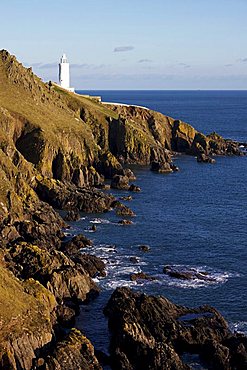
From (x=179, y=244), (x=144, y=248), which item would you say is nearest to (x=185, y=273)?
(x=144, y=248)

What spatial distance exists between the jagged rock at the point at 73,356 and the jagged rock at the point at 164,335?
3.02 meters

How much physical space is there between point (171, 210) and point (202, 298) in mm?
46443

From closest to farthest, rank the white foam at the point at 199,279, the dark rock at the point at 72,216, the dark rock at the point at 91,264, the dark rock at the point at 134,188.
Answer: the white foam at the point at 199,279 → the dark rock at the point at 91,264 → the dark rock at the point at 72,216 → the dark rock at the point at 134,188

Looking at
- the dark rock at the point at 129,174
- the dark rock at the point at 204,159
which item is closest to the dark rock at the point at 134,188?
the dark rock at the point at 129,174

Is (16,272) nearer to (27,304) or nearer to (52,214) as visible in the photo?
(27,304)

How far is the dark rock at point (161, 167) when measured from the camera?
161m

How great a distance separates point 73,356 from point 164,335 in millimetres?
11929

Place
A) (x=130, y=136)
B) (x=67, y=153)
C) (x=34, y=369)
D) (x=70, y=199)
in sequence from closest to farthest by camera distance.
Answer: (x=34, y=369)
(x=70, y=199)
(x=67, y=153)
(x=130, y=136)

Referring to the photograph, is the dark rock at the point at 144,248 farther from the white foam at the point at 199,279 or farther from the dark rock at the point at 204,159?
the dark rock at the point at 204,159

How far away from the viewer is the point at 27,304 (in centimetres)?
5703

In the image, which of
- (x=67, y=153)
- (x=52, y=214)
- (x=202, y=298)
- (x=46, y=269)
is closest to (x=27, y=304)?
(x=46, y=269)

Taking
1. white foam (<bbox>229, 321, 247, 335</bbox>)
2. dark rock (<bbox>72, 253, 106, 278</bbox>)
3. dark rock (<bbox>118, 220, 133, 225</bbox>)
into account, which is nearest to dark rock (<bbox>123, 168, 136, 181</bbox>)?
dark rock (<bbox>118, 220, 133, 225</bbox>)

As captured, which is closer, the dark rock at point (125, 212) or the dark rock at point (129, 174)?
the dark rock at point (125, 212)

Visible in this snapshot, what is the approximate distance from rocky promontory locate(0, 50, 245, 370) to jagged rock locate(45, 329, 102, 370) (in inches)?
4.2
